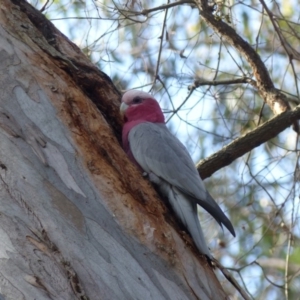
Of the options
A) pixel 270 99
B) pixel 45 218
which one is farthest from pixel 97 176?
pixel 270 99

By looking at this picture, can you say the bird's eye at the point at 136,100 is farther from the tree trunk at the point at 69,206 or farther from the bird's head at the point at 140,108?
the tree trunk at the point at 69,206

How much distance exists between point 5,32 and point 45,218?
0.85m

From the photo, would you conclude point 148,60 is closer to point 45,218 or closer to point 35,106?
point 35,106

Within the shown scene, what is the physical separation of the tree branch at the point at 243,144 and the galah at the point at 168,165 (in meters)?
0.23

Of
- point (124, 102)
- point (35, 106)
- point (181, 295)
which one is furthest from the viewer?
point (124, 102)

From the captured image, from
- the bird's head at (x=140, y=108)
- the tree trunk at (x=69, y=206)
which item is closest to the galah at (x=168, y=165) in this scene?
the bird's head at (x=140, y=108)

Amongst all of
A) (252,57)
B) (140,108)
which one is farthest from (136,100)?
(252,57)

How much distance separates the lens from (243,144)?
3064 millimetres

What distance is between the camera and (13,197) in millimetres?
2104

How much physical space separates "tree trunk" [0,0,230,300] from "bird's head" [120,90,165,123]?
0.43 meters

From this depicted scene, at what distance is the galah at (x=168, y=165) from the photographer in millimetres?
2504

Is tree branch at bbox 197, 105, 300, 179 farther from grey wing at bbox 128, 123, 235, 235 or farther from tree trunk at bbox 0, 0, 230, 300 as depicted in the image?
tree trunk at bbox 0, 0, 230, 300

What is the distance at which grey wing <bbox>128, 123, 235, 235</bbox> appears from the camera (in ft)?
8.37

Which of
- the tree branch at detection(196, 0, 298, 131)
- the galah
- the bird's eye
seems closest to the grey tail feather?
the galah
